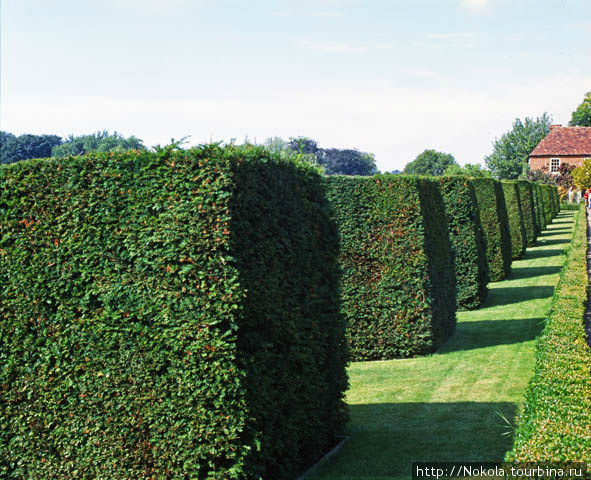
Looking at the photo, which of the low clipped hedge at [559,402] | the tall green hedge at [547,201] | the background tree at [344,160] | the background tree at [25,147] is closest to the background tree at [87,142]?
the background tree at [25,147]

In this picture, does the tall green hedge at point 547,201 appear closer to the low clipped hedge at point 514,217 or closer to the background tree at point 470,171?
the background tree at point 470,171

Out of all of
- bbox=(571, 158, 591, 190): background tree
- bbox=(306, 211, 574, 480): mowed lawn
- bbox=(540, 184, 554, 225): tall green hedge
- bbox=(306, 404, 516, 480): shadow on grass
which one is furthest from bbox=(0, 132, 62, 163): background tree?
bbox=(306, 404, 516, 480): shadow on grass

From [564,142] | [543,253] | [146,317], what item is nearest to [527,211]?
[543,253]

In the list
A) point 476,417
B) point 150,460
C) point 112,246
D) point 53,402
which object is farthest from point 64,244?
point 476,417

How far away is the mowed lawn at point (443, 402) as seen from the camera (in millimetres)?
7297

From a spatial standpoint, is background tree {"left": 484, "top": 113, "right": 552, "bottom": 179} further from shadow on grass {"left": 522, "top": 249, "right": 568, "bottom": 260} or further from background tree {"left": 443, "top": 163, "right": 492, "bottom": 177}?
shadow on grass {"left": 522, "top": 249, "right": 568, "bottom": 260}

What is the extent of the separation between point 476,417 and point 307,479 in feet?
9.55

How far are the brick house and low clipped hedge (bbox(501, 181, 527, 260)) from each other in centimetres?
6079

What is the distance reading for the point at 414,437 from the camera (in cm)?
795

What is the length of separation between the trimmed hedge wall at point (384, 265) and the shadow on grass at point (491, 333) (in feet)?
3.13

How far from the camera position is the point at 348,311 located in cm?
1288

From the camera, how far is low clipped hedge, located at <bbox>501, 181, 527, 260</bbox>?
2922 cm

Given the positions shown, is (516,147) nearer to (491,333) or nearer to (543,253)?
(543,253)

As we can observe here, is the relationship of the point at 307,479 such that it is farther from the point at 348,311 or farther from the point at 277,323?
the point at 348,311
